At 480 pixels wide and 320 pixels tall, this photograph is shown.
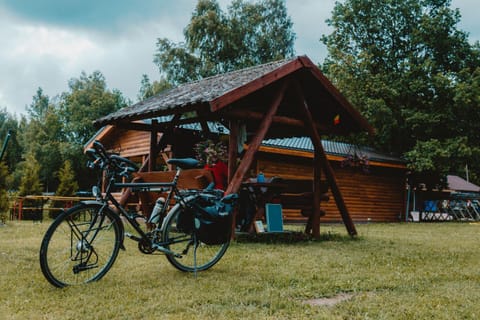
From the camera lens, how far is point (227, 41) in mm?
31297

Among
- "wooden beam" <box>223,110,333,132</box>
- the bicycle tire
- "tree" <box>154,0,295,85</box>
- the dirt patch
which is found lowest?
the dirt patch

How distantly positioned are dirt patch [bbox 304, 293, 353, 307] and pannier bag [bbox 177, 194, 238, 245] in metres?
1.45

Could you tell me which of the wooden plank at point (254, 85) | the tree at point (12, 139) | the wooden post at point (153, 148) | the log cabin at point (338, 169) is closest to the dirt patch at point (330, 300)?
the wooden plank at point (254, 85)

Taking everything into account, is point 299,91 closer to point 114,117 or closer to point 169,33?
point 114,117

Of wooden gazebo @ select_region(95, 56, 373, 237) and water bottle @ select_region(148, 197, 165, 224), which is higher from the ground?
wooden gazebo @ select_region(95, 56, 373, 237)

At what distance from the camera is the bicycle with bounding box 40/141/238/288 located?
4.00 metres

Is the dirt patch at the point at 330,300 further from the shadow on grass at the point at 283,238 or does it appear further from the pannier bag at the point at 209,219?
the shadow on grass at the point at 283,238

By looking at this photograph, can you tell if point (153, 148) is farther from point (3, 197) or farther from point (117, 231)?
point (117, 231)

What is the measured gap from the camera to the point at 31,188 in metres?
18.1

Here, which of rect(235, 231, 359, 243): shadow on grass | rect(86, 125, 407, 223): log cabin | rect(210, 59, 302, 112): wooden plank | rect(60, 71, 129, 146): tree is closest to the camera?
rect(210, 59, 302, 112): wooden plank

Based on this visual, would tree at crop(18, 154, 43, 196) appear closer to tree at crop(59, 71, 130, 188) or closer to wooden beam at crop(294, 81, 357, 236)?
wooden beam at crop(294, 81, 357, 236)

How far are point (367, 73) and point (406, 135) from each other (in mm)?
3528

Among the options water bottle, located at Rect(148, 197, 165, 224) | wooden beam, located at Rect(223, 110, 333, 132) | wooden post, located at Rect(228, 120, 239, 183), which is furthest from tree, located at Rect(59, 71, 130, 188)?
water bottle, located at Rect(148, 197, 165, 224)

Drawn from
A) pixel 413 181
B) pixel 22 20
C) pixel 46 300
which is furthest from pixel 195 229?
pixel 413 181
